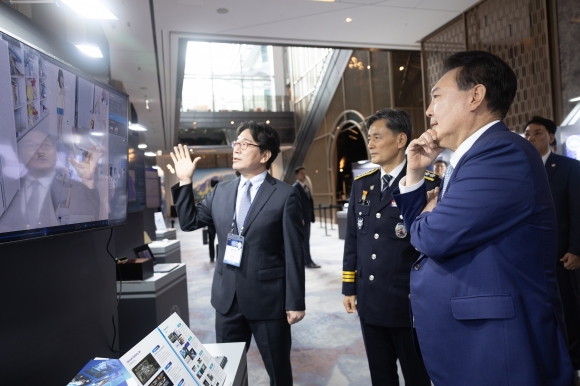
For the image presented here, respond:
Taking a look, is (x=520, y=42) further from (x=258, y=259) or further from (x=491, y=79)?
(x=258, y=259)

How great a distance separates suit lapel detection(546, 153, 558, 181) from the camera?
2811 millimetres

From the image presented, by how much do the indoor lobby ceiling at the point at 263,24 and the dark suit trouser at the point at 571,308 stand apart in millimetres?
3926

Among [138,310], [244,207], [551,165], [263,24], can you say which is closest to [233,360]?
[244,207]

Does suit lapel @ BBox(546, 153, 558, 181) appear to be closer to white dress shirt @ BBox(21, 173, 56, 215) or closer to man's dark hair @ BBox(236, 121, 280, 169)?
man's dark hair @ BBox(236, 121, 280, 169)

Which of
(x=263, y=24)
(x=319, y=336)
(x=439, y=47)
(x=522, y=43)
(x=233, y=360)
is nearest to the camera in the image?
(x=233, y=360)

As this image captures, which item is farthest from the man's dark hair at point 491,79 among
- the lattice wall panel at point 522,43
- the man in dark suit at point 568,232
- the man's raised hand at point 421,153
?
the lattice wall panel at point 522,43

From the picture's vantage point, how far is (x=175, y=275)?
317 cm

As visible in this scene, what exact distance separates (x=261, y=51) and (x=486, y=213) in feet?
77.6

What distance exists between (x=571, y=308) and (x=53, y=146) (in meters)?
3.20

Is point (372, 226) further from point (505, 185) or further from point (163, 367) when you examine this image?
point (163, 367)

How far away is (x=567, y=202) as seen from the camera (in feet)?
9.02

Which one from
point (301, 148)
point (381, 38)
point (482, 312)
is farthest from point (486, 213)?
point (301, 148)

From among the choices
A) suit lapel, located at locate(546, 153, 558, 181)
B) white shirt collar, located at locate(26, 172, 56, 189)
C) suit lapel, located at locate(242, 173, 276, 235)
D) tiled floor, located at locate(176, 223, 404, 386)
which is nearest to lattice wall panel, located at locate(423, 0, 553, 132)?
suit lapel, located at locate(546, 153, 558, 181)

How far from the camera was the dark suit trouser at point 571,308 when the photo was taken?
2.56 m
